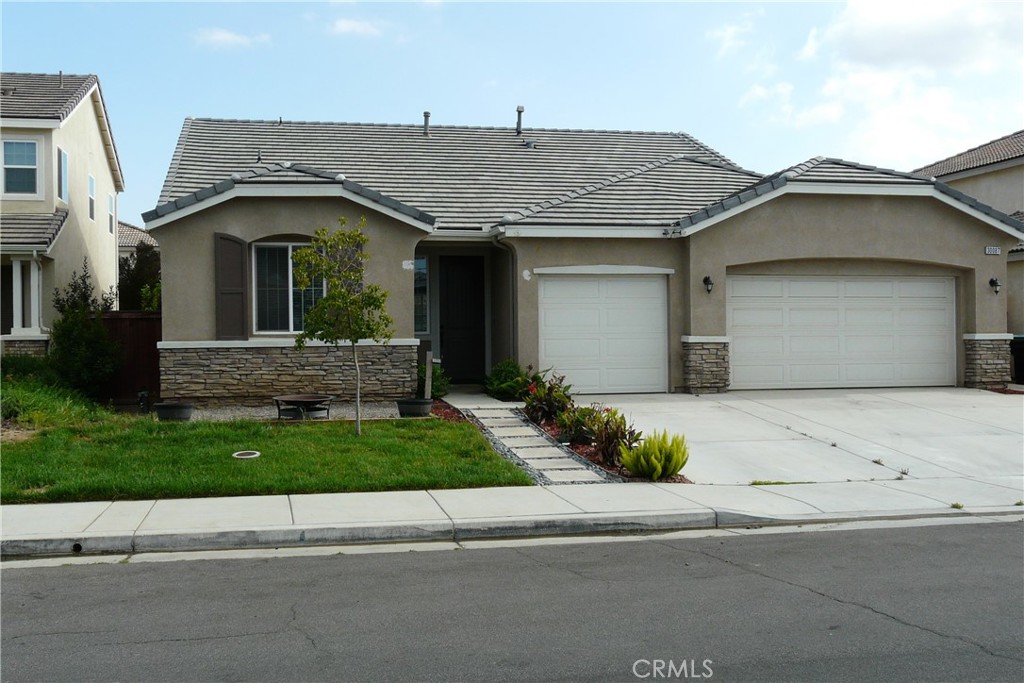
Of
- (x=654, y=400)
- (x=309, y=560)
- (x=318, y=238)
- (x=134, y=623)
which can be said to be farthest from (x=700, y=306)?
(x=134, y=623)

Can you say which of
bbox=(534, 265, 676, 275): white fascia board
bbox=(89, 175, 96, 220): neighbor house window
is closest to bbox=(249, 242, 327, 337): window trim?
bbox=(534, 265, 676, 275): white fascia board

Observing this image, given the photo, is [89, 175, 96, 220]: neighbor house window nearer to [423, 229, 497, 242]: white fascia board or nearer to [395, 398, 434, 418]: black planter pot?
[423, 229, 497, 242]: white fascia board

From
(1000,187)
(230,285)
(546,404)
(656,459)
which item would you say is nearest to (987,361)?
(546,404)

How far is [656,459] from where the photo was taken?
11258 millimetres

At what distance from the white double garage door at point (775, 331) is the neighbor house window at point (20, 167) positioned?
11.7 meters

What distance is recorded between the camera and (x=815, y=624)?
609cm

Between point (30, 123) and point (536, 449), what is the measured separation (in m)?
14.4

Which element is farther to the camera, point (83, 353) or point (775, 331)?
point (775, 331)

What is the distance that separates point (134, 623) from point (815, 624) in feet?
14.7

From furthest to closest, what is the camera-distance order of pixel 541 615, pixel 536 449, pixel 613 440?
1. pixel 536 449
2. pixel 613 440
3. pixel 541 615

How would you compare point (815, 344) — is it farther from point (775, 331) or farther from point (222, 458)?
point (222, 458)

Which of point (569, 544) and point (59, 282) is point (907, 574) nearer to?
point (569, 544)

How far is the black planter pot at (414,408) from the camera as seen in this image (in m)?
14.8

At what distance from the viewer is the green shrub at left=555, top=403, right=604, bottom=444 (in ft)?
42.7
